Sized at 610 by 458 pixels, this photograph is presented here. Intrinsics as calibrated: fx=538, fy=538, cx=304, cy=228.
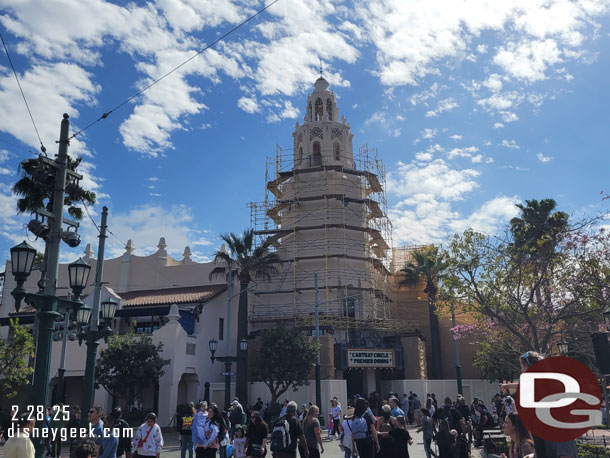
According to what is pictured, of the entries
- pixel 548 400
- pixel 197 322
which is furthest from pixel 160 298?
pixel 548 400

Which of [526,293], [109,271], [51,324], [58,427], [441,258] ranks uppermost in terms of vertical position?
[109,271]

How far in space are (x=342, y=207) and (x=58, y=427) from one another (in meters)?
29.0

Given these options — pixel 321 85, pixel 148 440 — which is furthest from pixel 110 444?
pixel 321 85

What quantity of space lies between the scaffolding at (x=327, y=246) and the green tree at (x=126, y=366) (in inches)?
452

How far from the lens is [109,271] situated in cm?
4403

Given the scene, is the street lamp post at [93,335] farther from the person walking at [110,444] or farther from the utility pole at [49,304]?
the person walking at [110,444]

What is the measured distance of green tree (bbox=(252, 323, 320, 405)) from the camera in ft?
98.1

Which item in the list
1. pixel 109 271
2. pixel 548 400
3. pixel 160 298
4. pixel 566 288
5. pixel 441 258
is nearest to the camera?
pixel 548 400

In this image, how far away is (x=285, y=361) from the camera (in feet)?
98.0

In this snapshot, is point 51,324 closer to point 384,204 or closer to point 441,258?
point 441,258

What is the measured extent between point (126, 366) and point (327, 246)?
58.4 feet

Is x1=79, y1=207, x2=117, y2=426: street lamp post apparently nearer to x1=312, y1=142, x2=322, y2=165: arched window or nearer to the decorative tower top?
the decorative tower top

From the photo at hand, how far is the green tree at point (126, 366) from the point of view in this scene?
26891mm

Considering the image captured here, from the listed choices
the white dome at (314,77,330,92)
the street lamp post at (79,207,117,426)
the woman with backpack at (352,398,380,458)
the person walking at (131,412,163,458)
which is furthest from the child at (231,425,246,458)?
the white dome at (314,77,330,92)
